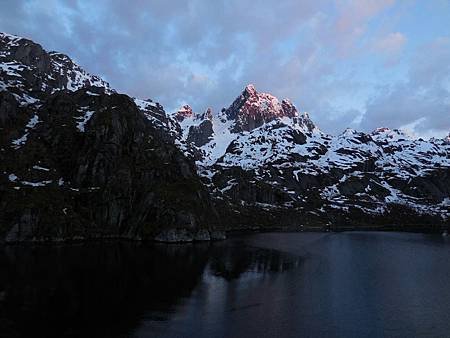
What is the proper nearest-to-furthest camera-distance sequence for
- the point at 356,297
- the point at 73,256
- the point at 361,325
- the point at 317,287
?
the point at 361,325 → the point at 356,297 → the point at 317,287 → the point at 73,256

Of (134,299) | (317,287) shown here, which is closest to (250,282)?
(317,287)

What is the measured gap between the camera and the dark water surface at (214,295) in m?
80.6

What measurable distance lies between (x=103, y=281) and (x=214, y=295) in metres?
30.1

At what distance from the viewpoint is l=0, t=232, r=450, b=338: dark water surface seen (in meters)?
80.6

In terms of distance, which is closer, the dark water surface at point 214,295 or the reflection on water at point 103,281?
the dark water surface at point 214,295

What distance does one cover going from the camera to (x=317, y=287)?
394ft

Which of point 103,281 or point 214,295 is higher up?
point 103,281

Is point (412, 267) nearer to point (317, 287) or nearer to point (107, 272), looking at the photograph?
point (317, 287)

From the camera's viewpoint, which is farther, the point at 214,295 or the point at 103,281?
the point at 103,281

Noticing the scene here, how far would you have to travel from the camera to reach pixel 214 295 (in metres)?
107

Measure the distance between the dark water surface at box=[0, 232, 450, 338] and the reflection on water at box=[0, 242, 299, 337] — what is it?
10.4 inches

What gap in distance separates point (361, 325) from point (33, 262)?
101152 mm

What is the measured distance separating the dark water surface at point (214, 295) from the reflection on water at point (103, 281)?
26cm

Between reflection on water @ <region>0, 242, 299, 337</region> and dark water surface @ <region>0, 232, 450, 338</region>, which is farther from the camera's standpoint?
reflection on water @ <region>0, 242, 299, 337</region>
